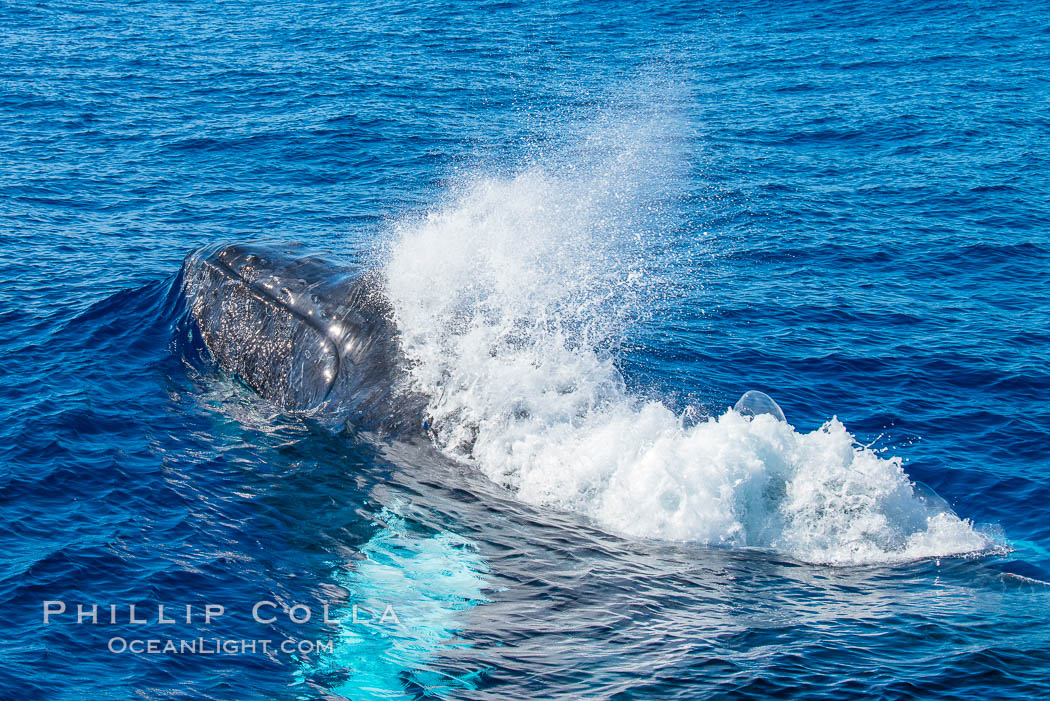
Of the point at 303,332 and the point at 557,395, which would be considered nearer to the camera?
the point at 557,395

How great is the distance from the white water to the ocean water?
7 cm

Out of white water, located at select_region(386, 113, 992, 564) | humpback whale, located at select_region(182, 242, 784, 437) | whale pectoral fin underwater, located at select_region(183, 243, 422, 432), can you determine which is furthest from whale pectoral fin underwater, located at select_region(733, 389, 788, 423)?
whale pectoral fin underwater, located at select_region(183, 243, 422, 432)

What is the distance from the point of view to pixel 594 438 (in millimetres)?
15383

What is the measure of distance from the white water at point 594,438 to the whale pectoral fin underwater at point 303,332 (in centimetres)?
57

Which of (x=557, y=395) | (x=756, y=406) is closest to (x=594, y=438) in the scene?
(x=557, y=395)

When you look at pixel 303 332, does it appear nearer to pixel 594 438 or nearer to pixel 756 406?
pixel 594 438

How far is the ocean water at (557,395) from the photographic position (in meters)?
11.6

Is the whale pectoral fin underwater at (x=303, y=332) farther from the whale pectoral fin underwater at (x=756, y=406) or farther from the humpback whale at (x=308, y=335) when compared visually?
the whale pectoral fin underwater at (x=756, y=406)

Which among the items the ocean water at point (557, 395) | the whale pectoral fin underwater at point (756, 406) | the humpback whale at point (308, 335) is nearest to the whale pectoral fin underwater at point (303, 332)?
the humpback whale at point (308, 335)

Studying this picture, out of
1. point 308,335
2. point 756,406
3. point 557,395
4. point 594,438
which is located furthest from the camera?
point 308,335

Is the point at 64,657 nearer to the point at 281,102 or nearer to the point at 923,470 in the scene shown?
the point at 923,470

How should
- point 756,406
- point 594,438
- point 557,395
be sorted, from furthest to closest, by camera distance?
point 557,395, point 756,406, point 594,438

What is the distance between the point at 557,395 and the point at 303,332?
15.1 feet

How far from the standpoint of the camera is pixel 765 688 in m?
10.2
